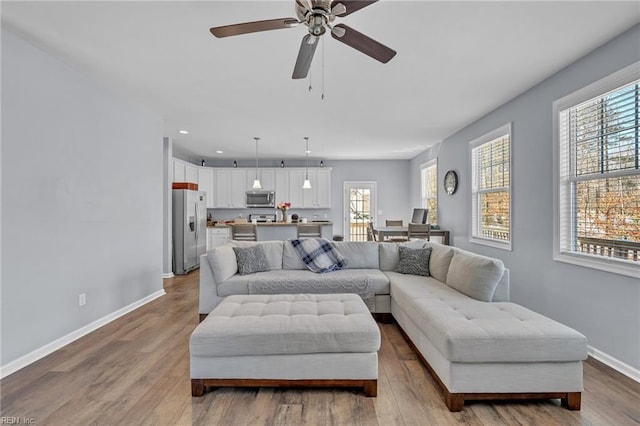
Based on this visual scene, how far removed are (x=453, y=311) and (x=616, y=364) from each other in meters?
1.39

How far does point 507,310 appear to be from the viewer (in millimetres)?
2383

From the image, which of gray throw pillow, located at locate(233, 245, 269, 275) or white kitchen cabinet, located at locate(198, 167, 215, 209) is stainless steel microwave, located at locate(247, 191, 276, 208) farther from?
gray throw pillow, located at locate(233, 245, 269, 275)

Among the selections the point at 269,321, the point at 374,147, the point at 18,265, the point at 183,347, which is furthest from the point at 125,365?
the point at 374,147

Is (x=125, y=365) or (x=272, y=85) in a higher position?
(x=272, y=85)

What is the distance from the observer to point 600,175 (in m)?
2.74

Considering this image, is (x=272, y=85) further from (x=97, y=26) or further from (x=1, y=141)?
(x=1, y=141)

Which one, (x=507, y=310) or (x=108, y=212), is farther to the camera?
(x=108, y=212)

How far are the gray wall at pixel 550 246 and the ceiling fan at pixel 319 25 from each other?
2.04 m

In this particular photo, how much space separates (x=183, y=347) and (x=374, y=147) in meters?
5.31

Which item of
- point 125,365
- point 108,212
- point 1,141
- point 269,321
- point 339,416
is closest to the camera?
point 339,416

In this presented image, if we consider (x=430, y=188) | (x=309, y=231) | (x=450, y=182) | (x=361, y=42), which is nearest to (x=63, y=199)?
(x=361, y=42)

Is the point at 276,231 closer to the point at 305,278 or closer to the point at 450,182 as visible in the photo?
the point at 305,278

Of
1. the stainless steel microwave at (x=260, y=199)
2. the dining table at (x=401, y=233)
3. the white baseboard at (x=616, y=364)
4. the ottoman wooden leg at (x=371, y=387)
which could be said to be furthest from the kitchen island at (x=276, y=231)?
the white baseboard at (x=616, y=364)

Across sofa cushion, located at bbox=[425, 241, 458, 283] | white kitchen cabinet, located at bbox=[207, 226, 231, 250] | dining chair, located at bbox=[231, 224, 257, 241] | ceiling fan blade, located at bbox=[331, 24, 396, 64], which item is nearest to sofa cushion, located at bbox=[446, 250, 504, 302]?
sofa cushion, located at bbox=[425, 241, 458, 283]
